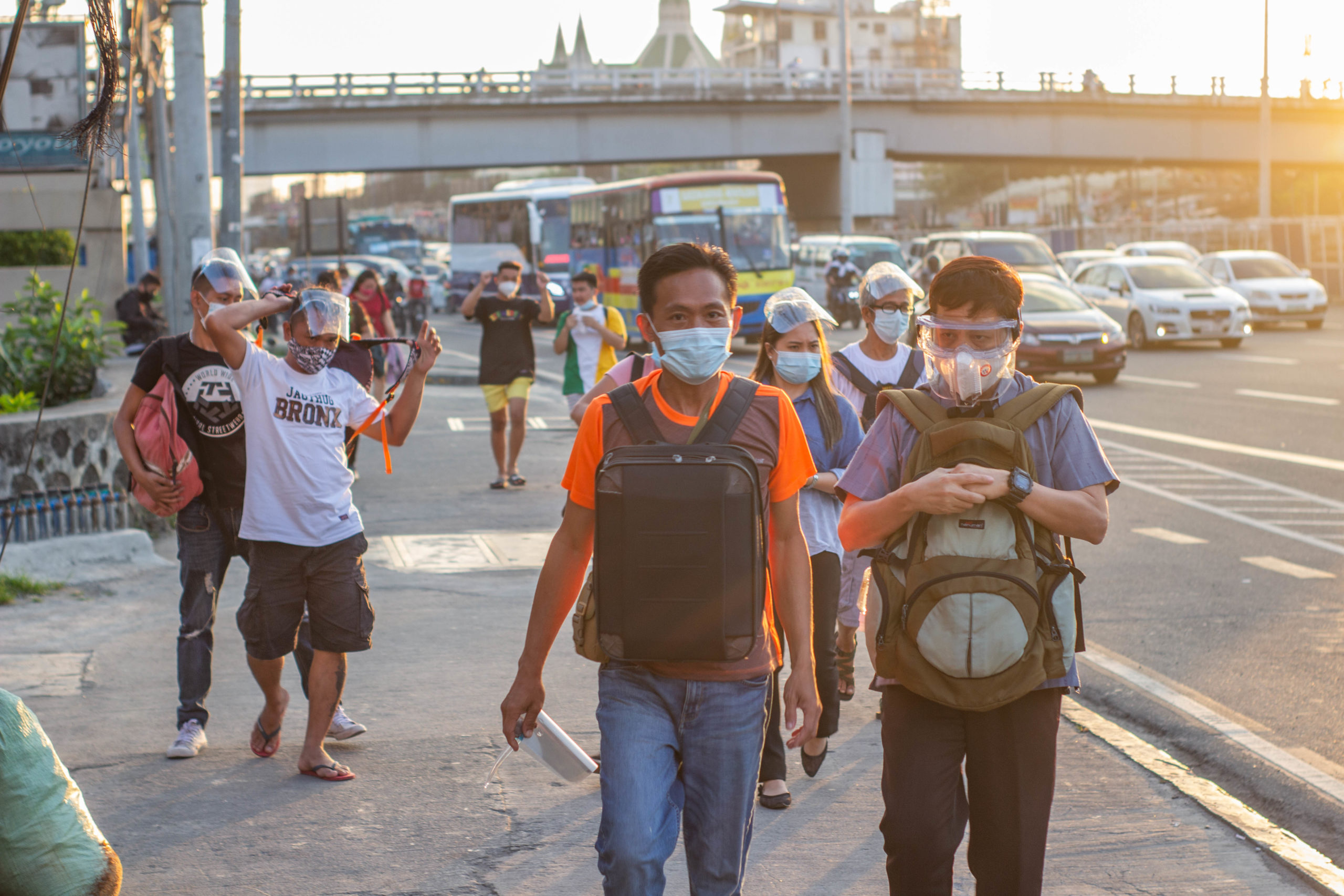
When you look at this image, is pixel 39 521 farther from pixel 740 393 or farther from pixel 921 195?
pixel 921 195

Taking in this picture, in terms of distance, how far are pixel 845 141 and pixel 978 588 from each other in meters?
55.0

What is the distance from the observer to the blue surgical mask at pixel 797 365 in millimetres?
5328

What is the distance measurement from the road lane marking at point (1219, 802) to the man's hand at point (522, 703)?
198 centimetres

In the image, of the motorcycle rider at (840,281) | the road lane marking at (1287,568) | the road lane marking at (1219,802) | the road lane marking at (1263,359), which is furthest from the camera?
the motorcycle rider at (840,281)

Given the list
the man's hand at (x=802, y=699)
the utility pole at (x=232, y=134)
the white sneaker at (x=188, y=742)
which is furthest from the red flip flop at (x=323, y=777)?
the utility pole at (x=232, y=134)

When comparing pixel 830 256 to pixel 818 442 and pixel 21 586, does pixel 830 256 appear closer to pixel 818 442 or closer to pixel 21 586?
pixel 21 586

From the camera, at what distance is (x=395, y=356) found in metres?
10.7

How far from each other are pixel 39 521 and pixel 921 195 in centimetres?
14616

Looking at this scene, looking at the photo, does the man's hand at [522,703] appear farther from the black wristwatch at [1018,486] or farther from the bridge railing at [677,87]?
the bridge railing at [677,87]

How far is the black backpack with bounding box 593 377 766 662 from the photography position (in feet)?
Result: 10.3

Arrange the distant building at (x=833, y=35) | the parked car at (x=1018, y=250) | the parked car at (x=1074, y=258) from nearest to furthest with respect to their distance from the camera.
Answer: the parked car at (x=1018, y=250) < the parked car at (x=1074, y=258) < the distant building at (x=833, y=35)

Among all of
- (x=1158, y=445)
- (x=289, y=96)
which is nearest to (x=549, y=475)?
(x=1158, y=445)

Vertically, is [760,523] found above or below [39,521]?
above

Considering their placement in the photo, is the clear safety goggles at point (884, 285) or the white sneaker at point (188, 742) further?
the clear safety goggles at point (884, 285)
